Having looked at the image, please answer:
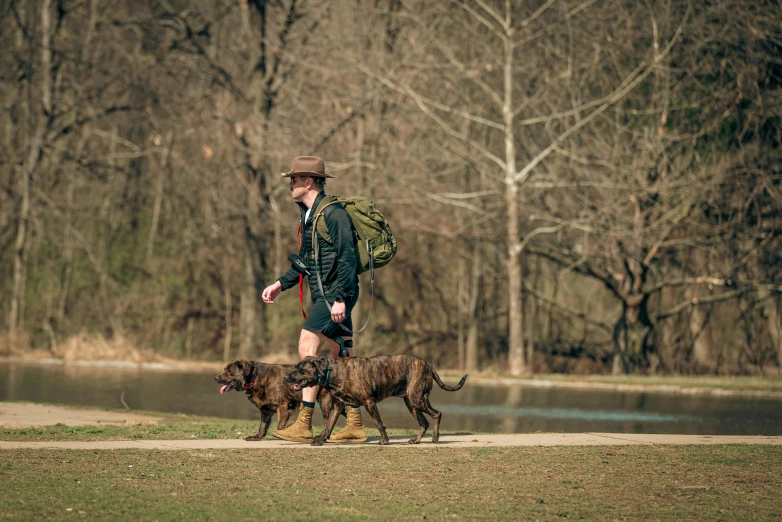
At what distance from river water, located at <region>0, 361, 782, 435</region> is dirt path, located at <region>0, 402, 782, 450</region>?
1.99 metres

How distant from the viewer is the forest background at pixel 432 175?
2486 cm

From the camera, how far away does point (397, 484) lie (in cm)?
809

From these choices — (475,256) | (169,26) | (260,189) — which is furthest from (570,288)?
(169,26)

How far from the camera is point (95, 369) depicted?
22672 millimetres

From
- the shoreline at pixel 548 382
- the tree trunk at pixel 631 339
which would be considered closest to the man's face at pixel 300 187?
the shoreline at pixel 548 382

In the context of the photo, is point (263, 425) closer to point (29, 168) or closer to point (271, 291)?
point (271, 291)

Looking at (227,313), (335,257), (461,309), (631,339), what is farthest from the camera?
(227,313)

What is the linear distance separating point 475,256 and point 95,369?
9.53 m

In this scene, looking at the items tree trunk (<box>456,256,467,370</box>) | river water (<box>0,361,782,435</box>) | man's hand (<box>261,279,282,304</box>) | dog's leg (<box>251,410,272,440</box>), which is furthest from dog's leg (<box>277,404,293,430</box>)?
tree trunk (<box>456,256,467,370</box>)

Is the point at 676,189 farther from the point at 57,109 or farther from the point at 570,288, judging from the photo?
the point at 57,109

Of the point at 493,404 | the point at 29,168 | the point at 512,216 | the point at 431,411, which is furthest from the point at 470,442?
the point at 29,168

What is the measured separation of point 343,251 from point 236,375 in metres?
1.47

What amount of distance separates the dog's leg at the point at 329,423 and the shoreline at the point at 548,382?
11263mm

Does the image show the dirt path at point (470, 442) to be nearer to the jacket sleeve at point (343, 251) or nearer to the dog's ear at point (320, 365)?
the dog's ear at point (320, 365)
